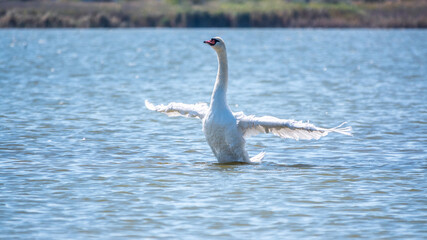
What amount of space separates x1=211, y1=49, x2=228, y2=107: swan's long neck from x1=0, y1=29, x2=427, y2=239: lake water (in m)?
1.02

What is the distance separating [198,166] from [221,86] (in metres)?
1.27

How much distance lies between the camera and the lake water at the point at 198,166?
9.16 m

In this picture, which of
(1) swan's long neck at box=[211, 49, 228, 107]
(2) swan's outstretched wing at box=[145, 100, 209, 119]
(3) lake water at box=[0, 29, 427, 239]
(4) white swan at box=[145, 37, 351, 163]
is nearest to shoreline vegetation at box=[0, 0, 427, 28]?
(3) lake water at box=[0, 29, 427, 239]

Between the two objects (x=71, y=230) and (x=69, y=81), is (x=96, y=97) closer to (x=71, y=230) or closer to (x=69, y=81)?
(x=69, y=81)

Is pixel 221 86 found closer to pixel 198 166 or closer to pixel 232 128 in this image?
pixel 232 128

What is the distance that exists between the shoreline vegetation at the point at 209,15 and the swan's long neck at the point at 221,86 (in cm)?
6053

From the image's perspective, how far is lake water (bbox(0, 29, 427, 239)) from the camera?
9.16 meters

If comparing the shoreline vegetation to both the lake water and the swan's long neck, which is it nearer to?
the lake water

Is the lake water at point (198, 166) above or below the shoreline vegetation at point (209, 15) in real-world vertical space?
above

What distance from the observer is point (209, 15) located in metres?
77.2

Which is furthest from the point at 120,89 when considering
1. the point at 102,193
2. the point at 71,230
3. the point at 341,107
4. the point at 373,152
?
the point at 71,230

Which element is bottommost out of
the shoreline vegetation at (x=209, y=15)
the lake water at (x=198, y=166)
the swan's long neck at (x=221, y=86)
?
the shoreline vegetation at (x=209, y=15)

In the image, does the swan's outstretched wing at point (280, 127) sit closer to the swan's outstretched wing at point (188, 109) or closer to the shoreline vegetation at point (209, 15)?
the swan's outstretched wing at point (188, 109)

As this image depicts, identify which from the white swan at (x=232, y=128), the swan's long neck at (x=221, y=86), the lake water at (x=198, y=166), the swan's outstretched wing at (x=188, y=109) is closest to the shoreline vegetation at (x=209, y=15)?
the lake water at (x=198, y=166)
